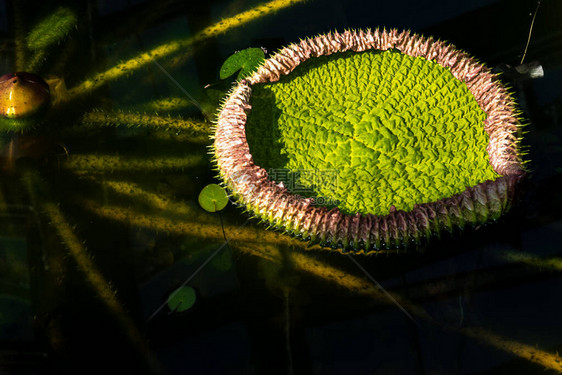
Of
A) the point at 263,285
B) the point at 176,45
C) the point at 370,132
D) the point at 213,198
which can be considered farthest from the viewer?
the point at 176,45

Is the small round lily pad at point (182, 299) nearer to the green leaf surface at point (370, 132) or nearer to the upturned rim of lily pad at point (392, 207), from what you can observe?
the upturned rim of lily pad at point (392, 207)

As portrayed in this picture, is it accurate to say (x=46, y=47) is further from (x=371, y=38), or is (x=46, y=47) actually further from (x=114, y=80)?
(x=371, y=38)

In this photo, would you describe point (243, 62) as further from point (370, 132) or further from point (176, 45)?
point (370, 132)

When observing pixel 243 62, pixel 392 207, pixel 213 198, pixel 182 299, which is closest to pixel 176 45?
pixel 243 62

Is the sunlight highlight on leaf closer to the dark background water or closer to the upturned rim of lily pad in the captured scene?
the dark background water

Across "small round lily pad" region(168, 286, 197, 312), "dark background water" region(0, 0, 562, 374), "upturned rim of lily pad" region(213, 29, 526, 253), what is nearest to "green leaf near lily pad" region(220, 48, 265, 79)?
"dark background water" region(0, 0, 562, 374)

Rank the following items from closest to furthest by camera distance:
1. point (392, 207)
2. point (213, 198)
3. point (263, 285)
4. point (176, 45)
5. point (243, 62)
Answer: point (392, 207), point (263, 285), point (213, 198), point (243, 62), point (176, 45)
